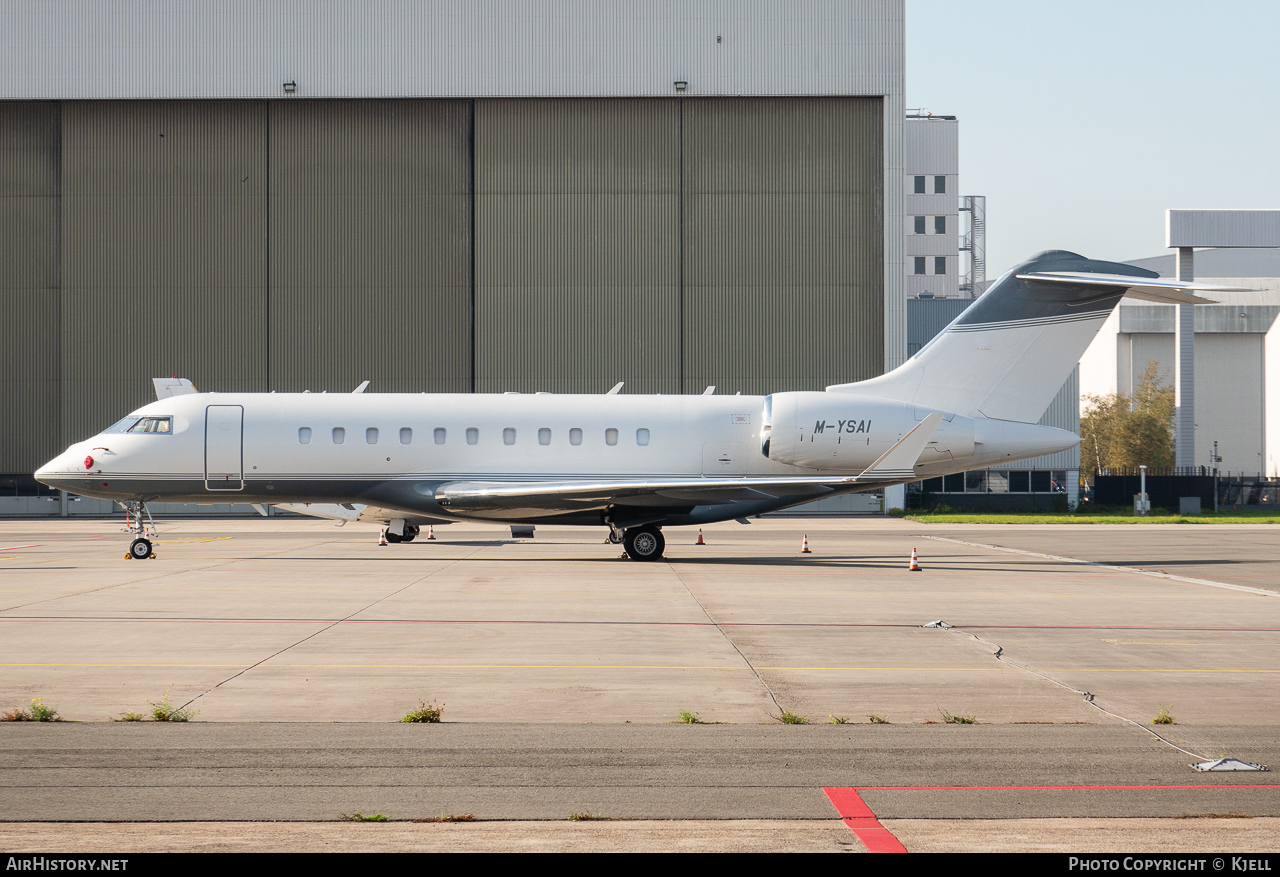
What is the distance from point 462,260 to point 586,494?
28.6 m

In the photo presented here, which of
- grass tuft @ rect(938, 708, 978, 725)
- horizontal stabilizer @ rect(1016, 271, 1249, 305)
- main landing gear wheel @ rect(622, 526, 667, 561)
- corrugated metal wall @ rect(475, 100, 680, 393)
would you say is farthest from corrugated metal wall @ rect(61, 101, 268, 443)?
grass tuft @ rect(938, 708, 978, 725)

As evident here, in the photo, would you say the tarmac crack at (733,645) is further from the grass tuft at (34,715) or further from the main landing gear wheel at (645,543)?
the grass tuft at (34,715)

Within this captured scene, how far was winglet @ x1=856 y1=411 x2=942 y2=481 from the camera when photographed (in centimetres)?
2098

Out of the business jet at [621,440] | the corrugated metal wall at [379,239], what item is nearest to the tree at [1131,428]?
the corrugated metal wall at [379,239]

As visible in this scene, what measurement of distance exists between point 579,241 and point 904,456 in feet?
96.1

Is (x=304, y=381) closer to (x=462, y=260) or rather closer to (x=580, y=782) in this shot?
(x=462, y=260)

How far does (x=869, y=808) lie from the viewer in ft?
19.6

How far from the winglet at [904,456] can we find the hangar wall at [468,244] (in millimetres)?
26706

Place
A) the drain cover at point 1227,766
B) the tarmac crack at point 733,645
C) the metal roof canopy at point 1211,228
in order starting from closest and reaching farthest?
the drain cover at point 1227,766 < the tarmac crack at point 733,645 < the metal roof canopy at point 1211,228

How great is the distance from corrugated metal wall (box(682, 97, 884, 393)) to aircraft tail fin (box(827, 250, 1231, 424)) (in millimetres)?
23768

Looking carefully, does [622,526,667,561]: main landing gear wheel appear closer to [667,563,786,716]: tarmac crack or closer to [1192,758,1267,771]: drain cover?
[667,563,786,716]: tarmac crack

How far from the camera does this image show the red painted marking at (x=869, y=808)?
539cm

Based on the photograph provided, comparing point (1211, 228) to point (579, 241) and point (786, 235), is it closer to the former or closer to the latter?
point (786, 235)

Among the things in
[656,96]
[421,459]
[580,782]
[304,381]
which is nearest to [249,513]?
[304,381]
